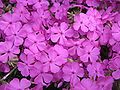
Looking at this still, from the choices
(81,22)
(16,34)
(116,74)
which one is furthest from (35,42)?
(116,74)

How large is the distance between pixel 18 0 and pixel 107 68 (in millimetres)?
426

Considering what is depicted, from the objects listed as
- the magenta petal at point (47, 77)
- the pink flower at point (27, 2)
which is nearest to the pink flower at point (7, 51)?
the magenta petal at point (47, 77)

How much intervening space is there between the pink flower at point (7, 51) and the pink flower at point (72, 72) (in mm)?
166

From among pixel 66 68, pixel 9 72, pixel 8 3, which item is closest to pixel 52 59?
pixel 66 68

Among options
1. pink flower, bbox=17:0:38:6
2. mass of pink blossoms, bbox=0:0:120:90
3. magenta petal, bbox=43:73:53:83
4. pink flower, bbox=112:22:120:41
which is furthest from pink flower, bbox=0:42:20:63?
pink flower, bbox=112:22:120:41

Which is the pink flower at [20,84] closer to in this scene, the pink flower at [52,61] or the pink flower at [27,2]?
the pink flower at [52,61]

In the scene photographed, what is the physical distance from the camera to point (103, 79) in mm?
1227

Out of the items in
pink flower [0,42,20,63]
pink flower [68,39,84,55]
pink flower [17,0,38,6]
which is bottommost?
pink flower [68,39,84,55]

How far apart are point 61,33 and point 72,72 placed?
157mm

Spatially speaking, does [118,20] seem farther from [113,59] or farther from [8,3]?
[8,3]

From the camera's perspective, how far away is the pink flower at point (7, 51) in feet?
4.06

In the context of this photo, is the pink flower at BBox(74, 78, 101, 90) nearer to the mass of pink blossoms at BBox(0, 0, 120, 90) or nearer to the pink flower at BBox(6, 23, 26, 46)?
the mass of pink blossoms at BBox(0, 0, 120, 90)

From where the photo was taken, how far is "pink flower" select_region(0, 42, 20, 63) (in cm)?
124

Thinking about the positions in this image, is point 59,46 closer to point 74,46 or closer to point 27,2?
point 74,46
